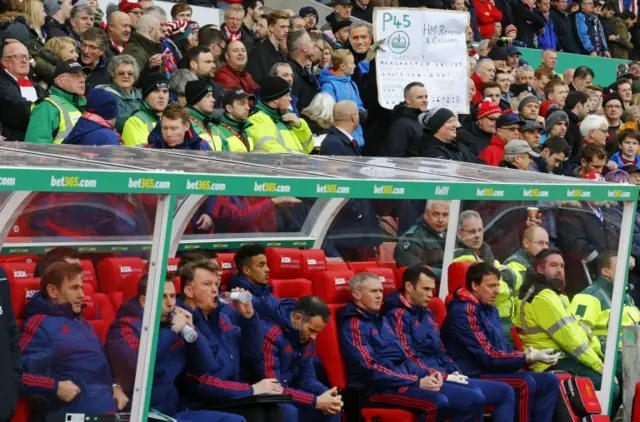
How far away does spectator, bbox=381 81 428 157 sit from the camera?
13273mm

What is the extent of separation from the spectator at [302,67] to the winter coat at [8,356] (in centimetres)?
744

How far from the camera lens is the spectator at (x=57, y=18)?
1350 cm

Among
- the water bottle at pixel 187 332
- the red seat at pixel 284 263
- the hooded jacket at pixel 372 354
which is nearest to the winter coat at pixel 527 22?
the red seat at pixel 284 263

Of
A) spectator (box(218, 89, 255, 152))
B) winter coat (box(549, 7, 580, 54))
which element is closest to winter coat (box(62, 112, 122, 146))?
spectator (box(218, 89, 255, 152))

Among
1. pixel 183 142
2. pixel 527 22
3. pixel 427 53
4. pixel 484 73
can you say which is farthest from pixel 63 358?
pixel 527 22

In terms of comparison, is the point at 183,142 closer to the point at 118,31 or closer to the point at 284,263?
the point at 284,263

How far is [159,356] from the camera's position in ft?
26.5

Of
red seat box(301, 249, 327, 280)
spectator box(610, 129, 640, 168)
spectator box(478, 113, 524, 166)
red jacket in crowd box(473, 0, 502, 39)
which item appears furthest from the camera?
red jacket in crowd box(473, 0, 502, 39)

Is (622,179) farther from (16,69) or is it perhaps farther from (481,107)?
(16,69)

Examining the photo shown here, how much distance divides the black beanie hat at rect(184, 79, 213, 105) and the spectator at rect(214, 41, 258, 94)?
218 centimetres

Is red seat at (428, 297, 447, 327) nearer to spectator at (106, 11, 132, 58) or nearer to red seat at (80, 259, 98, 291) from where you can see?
red seat at (80, 259, 98, 291)

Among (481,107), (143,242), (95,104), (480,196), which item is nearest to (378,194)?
(480,196)

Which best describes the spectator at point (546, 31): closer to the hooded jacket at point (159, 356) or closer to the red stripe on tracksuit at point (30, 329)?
the hooded jacket at point (159, 356)

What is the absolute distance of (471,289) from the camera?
10.4 m
